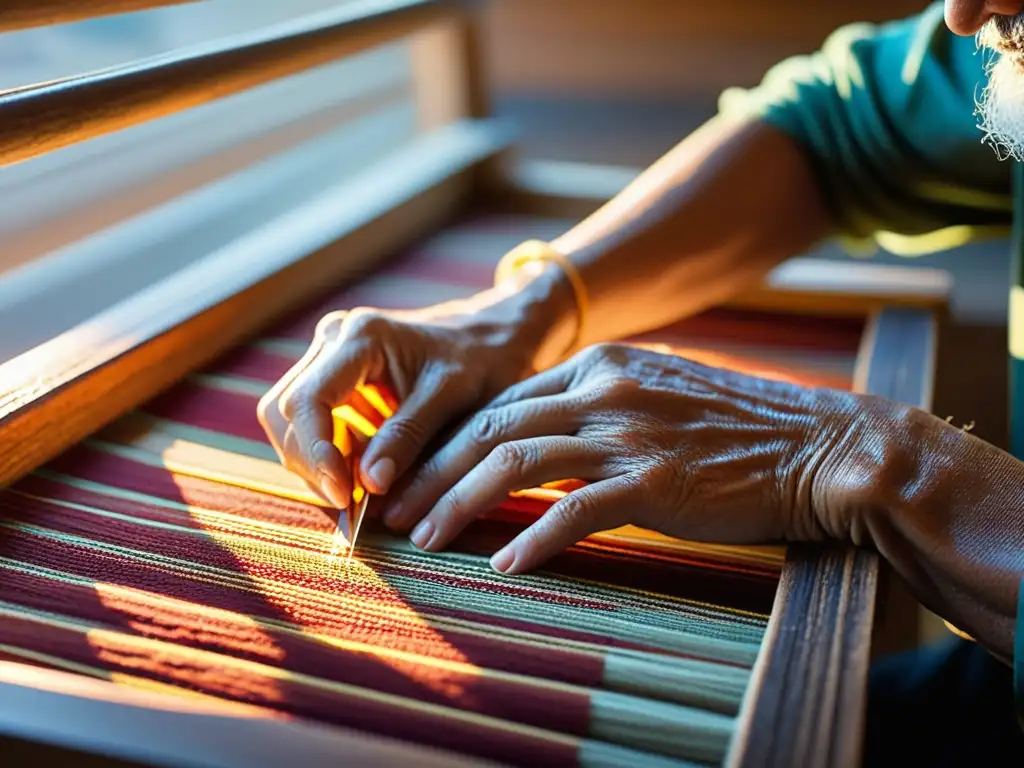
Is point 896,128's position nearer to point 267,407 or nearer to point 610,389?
point 610,389

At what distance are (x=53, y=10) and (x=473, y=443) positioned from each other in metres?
0.45

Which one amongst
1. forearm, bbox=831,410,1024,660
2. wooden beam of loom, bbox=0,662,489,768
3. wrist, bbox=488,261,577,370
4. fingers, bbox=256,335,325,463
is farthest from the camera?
wrist, bbox=488,261,577,370

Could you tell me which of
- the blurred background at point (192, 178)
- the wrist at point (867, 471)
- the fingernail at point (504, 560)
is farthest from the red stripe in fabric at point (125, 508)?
the wrist at point (867, 471)

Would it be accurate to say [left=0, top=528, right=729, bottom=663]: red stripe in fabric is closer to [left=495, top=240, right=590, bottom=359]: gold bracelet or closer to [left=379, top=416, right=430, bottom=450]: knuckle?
[left=379, top=416, right=430, bottom=450]: knuckle

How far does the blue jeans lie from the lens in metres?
0.84

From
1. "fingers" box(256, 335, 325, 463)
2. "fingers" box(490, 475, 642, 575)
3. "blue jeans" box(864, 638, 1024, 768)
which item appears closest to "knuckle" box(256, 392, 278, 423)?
"fingers" box(256, 335, 325, 463)

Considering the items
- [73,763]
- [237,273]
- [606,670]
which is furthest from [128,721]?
[237,273]

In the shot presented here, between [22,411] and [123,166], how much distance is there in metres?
0.68

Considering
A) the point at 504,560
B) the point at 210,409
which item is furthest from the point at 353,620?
the point at 210,409

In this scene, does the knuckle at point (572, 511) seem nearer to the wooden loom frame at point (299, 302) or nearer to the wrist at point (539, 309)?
the wooden loom frame at point (299, 302)

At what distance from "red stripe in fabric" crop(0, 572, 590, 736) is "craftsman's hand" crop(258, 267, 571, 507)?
144 mm

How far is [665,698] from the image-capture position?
567 mm

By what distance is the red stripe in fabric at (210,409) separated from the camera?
2.83ft

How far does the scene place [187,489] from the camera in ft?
2.52
